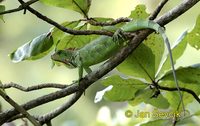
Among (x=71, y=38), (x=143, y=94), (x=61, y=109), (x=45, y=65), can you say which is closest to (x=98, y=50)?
(x=71, y=38)

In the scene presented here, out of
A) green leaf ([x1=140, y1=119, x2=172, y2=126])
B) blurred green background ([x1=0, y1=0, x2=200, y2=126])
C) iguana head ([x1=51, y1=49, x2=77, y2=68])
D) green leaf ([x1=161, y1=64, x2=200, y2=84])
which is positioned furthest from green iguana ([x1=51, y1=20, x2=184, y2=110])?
blurred green background ([x1=0, y1=0, x2=200, y2=126])

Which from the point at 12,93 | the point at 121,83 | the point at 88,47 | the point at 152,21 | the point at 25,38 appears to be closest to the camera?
the point at 152,21

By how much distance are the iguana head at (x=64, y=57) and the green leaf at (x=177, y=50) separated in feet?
0.97

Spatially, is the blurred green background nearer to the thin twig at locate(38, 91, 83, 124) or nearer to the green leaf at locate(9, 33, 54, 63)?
the green leaf at locate(9, 33, 54, 63)

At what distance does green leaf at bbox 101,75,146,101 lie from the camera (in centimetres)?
120

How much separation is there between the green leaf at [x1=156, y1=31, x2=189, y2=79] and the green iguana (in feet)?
0.29

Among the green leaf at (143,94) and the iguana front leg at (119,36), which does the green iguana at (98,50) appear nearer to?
the iguana front leg at (119,36)

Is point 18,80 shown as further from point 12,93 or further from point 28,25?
point 28,25

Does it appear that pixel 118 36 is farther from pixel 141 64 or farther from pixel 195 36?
pixel 195 36

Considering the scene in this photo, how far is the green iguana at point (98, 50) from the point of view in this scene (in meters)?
1.19

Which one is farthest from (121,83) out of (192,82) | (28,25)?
(28,25)

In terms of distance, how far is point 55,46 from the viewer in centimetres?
130

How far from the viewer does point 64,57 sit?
1.42m

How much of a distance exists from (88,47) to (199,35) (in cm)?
33
